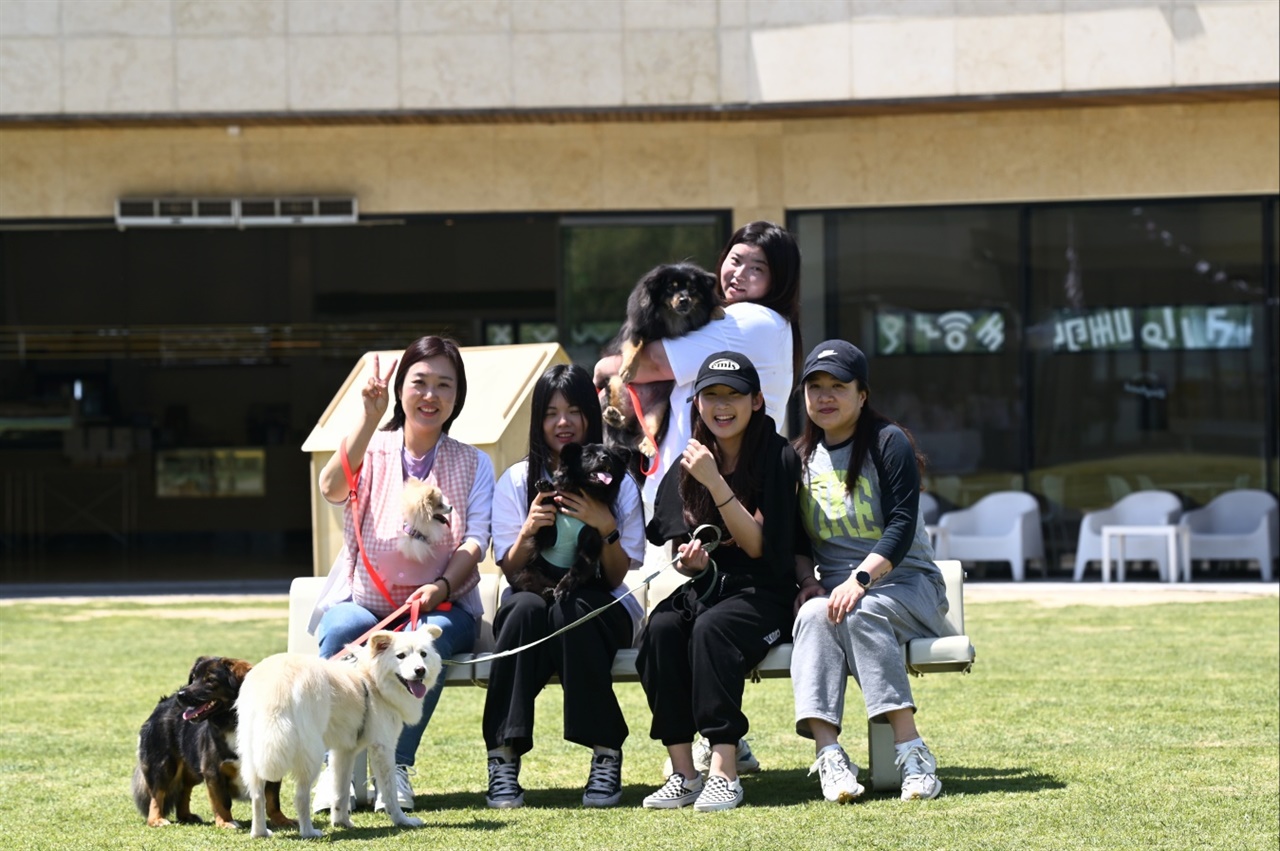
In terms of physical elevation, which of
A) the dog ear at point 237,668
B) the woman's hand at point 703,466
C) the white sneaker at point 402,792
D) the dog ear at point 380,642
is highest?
the woman's hand at point 703,466

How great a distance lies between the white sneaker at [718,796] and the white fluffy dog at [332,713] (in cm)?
89

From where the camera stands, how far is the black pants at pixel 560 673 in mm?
5609

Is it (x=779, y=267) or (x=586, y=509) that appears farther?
(x=779, y=267)

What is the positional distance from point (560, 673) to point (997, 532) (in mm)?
10753

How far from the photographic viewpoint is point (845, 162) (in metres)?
15.8

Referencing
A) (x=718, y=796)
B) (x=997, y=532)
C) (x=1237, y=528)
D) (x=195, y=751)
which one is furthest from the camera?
(x=997, y=532)

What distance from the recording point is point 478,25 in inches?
587

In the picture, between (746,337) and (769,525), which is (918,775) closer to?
(769,525)

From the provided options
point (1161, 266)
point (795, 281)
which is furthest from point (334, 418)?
point (1161, 266)

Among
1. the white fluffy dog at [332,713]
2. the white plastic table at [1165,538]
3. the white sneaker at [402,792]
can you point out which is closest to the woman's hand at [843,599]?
the white fluffy dog at [332,713]

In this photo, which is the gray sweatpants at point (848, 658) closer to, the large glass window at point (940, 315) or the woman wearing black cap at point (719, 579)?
the woman wearing black cap at point (719, 579)

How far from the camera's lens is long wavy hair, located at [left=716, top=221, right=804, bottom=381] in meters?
6.25

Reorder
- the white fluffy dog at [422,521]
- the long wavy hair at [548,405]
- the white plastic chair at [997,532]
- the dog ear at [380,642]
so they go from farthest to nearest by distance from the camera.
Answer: the white plastic chair at [997,532], the long wavy hair at [548,405], the white fluffy dog at [422,521], the dog ear at [380,642]

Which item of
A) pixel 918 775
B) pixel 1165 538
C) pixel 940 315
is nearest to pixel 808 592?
pixel 918 775
